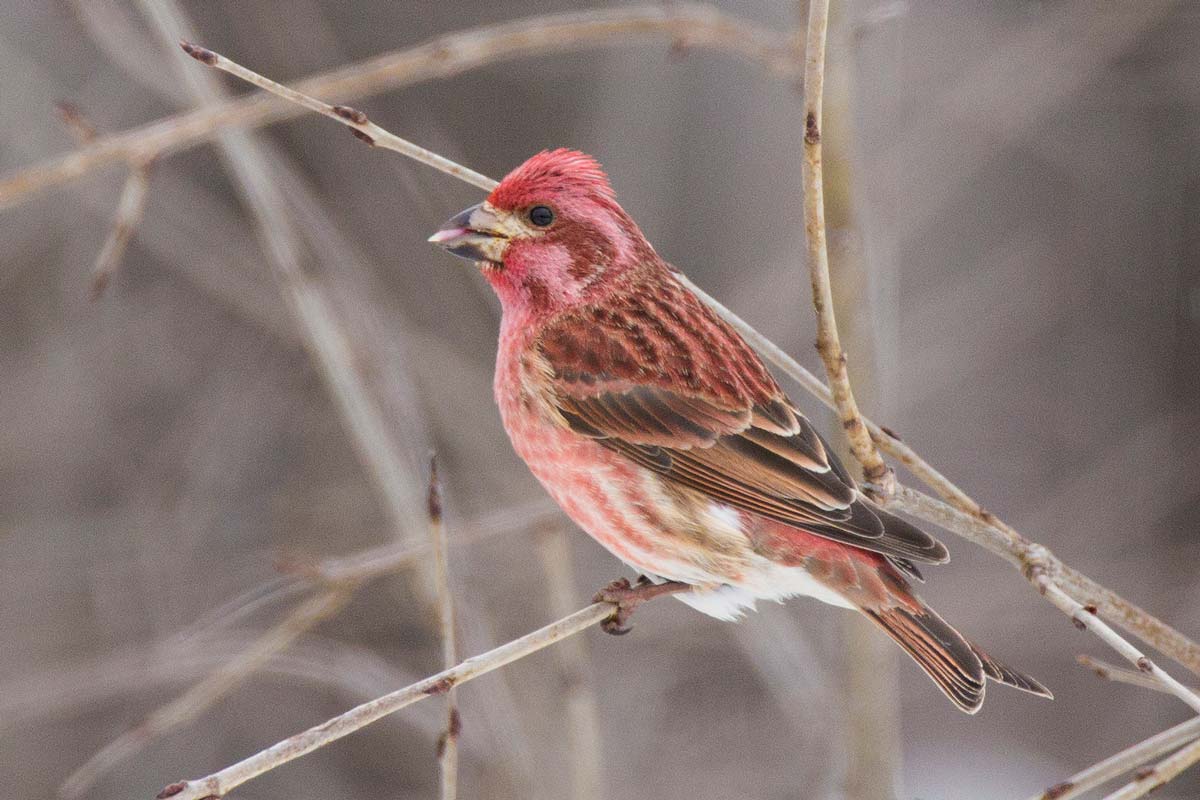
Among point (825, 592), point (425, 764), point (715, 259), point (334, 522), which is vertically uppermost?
point (715, 259)

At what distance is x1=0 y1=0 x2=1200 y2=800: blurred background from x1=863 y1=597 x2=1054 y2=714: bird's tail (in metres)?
1.37

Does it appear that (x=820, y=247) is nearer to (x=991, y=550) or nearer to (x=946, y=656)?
(x=991, y=550)

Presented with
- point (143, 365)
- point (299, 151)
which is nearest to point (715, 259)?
point (299, 151)

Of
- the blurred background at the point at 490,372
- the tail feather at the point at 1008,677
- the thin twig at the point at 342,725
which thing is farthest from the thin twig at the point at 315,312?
the tail feather at the point at 1008,677

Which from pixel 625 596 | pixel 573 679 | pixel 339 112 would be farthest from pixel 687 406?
pixel 339 112

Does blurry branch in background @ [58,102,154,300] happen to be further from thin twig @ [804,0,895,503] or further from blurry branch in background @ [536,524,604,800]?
thin twig @ [804,0,895,503]

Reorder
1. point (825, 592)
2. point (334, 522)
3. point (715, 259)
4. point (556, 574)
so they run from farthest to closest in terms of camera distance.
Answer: point (715, 259)
point (334, 522)
point (556, 574)
point (825, 592)

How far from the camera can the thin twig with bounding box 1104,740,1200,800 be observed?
3.50 metres

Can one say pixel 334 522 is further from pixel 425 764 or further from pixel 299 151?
pixel 299 151

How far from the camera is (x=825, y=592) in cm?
488

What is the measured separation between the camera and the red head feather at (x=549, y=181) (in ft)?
16.2

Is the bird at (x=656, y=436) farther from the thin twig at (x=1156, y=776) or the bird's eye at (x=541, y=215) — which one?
the thin twig at (x=1156, y=776)

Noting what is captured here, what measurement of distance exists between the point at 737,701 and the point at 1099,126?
508cm

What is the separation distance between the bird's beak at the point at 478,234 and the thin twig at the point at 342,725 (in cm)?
147
